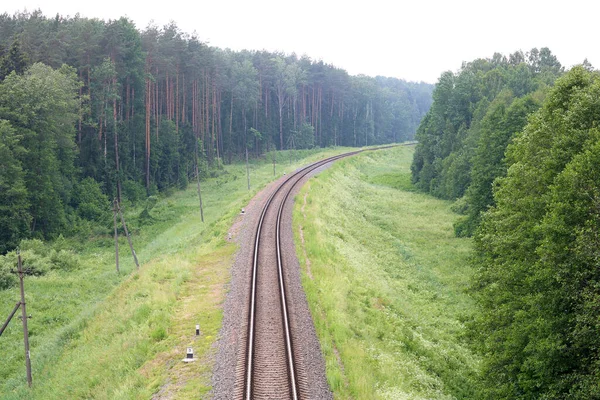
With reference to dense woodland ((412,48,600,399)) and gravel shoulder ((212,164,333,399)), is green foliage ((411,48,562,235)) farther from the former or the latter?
dense woodland ((412,48,600,399))

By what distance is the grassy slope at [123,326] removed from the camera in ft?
55.3

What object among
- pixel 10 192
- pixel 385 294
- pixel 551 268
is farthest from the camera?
pixel 10 192

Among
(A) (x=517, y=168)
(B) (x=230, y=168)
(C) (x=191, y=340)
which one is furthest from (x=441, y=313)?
(B) (x=230, y=168)

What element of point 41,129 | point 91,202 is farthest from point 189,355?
point 91,202

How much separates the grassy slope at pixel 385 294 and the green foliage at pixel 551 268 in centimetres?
255

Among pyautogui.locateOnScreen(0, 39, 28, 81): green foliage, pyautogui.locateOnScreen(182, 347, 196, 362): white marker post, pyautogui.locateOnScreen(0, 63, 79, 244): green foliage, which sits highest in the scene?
pyautogui.locateOnScreen(0, 39, 28, 81): green foliage

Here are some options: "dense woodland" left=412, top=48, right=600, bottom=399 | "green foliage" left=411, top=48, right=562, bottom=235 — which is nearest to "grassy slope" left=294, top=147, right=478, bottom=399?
"dense woodland" left=412, top=48, right=600, bottom=399

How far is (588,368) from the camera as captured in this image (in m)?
12.8

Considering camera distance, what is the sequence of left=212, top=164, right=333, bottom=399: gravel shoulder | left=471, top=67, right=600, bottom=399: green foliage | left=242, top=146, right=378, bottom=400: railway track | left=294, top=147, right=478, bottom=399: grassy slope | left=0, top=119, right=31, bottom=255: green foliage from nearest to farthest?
left=471, top=67, right=600, bottom=399: green foliage → left=242, top=146, right=378, bottom=400: railway track → left=212, top=164, right=333, bottom=399: gravel shoulder → left=294, top=147, right=478, bottom=399: grassy slope → left=0, top=119, right=31, bottom=255: green foliage

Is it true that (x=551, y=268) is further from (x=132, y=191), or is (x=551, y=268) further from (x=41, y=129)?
(x=132, y=191)

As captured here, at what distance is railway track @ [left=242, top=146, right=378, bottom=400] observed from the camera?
47.8 ft

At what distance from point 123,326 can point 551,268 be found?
16.5m

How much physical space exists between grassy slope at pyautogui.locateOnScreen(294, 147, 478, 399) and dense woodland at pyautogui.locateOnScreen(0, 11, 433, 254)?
938 inches

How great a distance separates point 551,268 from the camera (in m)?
14.0
